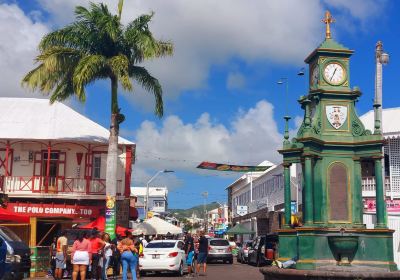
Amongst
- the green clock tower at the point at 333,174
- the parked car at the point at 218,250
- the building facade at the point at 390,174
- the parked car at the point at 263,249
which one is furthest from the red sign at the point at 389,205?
the green clock tower at the point at 333,174

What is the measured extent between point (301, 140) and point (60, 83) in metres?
13.5

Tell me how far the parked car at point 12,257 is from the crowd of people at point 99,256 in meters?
1.36

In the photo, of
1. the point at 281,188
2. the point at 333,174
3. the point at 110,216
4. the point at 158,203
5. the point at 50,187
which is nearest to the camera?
the point at 333,174

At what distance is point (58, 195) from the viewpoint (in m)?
31.0

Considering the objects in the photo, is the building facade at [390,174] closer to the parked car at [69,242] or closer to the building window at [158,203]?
the parked car at [69,242]

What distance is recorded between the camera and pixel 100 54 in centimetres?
2523

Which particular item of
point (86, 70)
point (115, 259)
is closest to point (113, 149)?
point (86, 70)

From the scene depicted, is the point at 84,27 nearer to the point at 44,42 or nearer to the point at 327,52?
the point at 44,42

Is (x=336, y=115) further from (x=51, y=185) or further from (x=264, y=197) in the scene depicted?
(x=264, y=197)

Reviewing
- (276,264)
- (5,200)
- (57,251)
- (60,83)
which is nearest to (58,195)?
(5,200)

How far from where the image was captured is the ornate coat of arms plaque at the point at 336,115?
54.1 ft

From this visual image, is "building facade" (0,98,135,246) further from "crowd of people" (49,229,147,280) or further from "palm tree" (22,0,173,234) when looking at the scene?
"crowd of people" (49,229,147,280)

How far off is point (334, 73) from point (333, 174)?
2855 mm

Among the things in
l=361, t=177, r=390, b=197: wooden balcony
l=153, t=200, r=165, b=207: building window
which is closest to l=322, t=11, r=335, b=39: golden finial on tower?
l=361, t=177, r=390, b=197: wooden balcony
